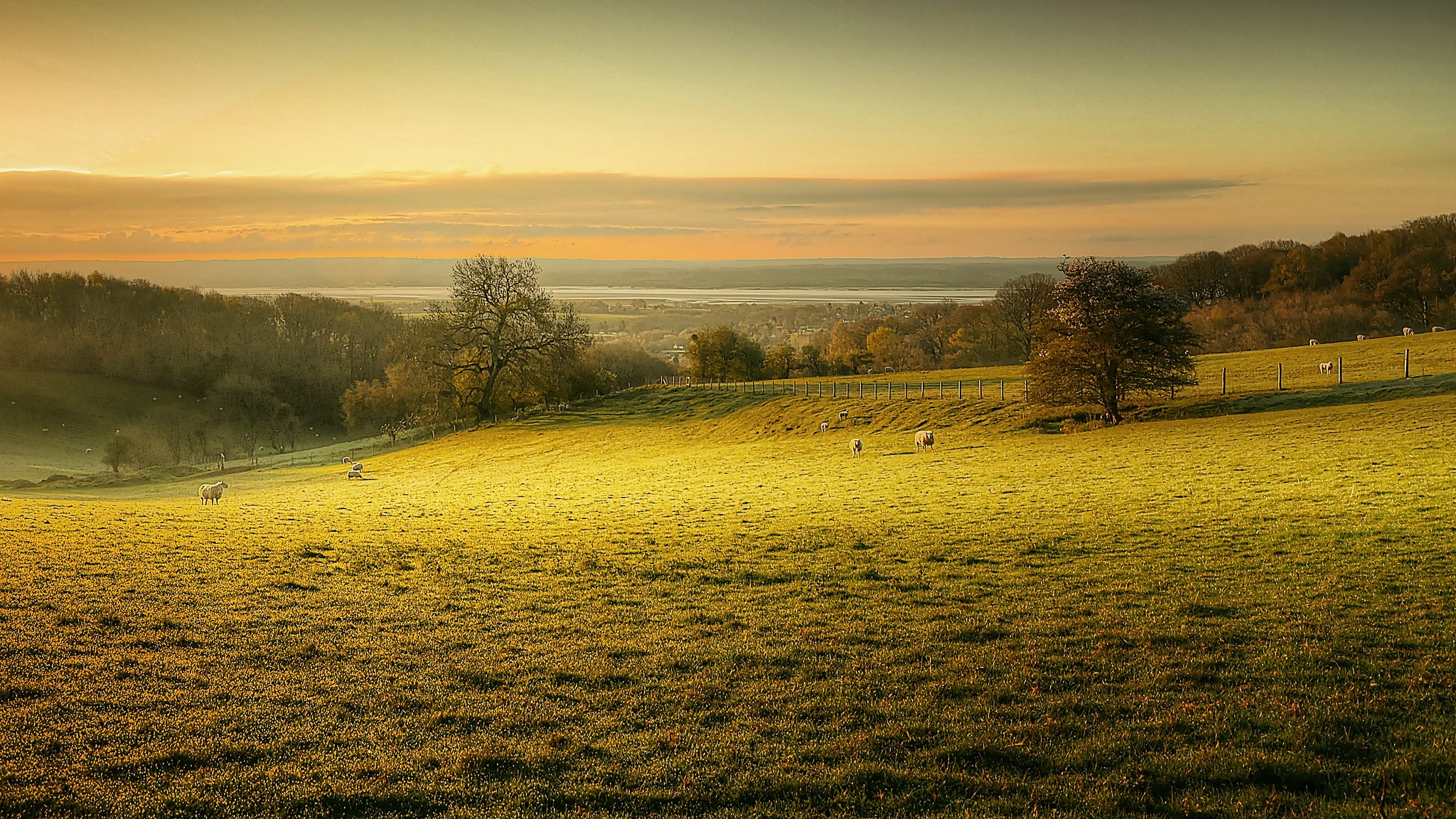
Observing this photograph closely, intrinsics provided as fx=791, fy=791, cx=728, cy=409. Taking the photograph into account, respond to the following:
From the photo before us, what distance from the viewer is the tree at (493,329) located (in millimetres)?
80312

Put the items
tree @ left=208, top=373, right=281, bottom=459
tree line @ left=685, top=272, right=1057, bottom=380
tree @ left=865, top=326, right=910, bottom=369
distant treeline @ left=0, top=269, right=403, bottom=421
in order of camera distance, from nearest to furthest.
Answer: tree line @ left=685, top=272, right=1057, bottom=380
tree @ left=865, top=326, right=910, bottom=369
tree @ left=208, top=373, right=281, bottom=459
distant treeline @ left=0, top=269, right=403, bottom=421

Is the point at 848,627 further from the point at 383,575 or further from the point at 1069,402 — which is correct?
the point at 1069,402

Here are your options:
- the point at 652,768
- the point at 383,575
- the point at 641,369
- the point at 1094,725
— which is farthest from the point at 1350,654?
the point at 641,369

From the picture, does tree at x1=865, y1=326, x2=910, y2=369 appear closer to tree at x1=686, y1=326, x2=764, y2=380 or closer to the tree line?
the tree line

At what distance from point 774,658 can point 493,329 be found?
75.9 meters

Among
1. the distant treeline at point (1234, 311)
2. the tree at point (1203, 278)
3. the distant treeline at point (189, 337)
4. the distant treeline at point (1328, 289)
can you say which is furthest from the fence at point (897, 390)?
the distant treeline at point (189, 337)

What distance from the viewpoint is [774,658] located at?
11984 mm

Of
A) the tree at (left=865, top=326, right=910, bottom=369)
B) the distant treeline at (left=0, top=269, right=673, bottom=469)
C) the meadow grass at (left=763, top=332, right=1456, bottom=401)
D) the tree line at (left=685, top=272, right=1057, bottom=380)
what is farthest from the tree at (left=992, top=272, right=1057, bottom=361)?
the distant treeline at (left=0, top=269, right=673, bottom=469)

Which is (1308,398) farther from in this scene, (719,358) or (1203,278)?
(1203,278)

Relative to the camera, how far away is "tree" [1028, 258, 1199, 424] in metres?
43.2

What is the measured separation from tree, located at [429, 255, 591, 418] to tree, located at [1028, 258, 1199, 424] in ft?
167

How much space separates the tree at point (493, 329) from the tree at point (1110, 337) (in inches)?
2008

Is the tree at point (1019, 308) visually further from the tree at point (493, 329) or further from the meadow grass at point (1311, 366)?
the tree at point (493, 329)

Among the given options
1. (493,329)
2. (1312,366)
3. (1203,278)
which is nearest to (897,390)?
(1312,366)
